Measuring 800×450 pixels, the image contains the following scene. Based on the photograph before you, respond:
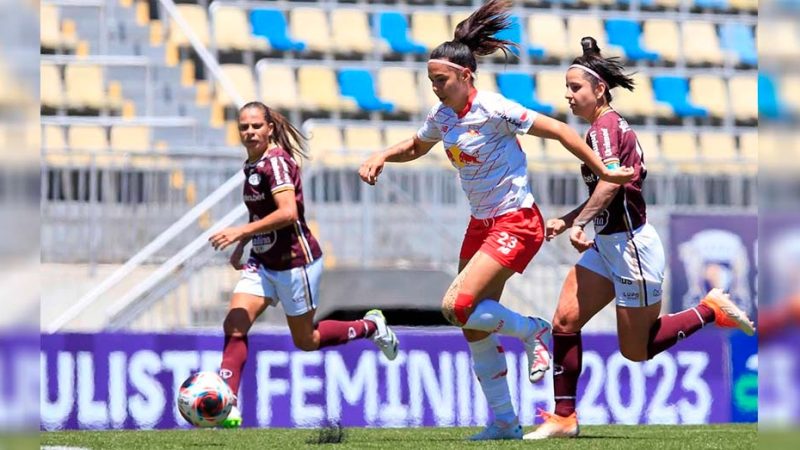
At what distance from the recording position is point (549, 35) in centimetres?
1870

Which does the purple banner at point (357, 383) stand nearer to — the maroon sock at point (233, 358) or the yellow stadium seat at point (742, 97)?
the maroon sock at point (233, 358)

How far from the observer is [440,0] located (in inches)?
738

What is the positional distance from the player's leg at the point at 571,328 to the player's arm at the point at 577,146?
2.90ft

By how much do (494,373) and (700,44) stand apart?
1375 centimetres

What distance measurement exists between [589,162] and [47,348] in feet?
15.5

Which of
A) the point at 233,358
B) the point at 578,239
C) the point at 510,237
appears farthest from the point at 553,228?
the point at 233,358

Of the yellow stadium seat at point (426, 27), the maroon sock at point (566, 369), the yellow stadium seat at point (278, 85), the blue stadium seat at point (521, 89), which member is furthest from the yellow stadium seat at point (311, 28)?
the maroon sock at point (566, 369)

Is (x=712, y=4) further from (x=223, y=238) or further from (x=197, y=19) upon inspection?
(x=223, y=238)

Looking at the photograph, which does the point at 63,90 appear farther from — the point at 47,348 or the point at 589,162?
the point at 589,162

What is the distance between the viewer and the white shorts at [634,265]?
6.96 m

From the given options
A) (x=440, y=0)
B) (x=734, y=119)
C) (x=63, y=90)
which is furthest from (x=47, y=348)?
(x=734, y=119)

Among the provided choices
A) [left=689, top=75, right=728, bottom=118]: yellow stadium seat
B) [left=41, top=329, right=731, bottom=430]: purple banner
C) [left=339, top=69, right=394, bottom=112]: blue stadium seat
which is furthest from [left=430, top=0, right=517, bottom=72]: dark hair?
[left=689, top=75, right=728, bottom=118]: yellow stadium seat

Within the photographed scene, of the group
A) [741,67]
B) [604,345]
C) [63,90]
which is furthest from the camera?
[741,67]

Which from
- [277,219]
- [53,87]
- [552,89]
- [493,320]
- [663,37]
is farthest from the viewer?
[663,37]
